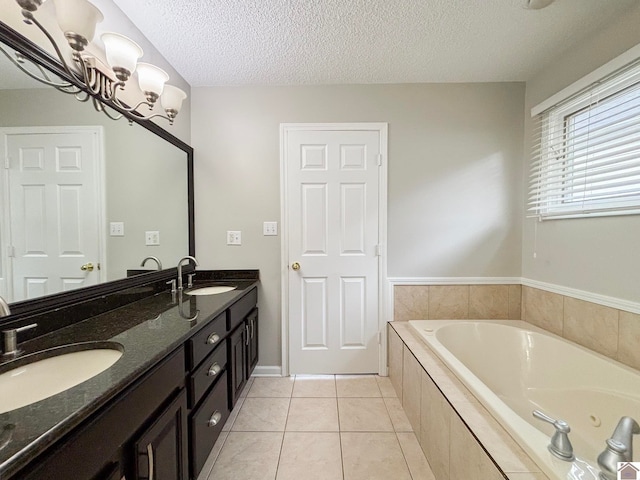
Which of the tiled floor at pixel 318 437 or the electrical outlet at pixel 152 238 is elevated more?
the electrical outlet at pixel 152 238

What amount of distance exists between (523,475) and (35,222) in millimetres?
1860

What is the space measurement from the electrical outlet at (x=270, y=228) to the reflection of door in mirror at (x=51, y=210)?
1062 millimetres

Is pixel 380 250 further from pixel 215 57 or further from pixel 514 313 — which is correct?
pixel 215 57

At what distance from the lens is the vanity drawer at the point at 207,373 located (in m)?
1.11

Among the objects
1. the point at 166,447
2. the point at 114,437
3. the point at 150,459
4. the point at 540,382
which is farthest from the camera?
the point at 540,382

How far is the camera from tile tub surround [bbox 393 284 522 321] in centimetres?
Answer: 213

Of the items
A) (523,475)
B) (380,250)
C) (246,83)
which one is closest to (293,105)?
(246,83)

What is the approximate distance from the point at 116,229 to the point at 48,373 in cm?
76

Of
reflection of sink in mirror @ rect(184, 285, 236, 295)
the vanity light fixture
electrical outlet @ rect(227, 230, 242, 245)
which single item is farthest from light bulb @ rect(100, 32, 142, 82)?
reflection of sink in mirror @ rect(184, 285, 236, 295)

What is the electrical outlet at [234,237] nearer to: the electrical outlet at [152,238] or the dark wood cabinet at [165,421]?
the electrical outlet at [152,238]

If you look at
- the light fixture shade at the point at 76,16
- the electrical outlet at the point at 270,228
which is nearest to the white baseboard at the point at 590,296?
the electrical outlet at the point at 270,228

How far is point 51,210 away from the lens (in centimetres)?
106

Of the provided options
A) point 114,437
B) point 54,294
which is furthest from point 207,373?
point 54,294

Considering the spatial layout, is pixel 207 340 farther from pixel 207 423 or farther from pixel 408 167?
pixel 408 167
